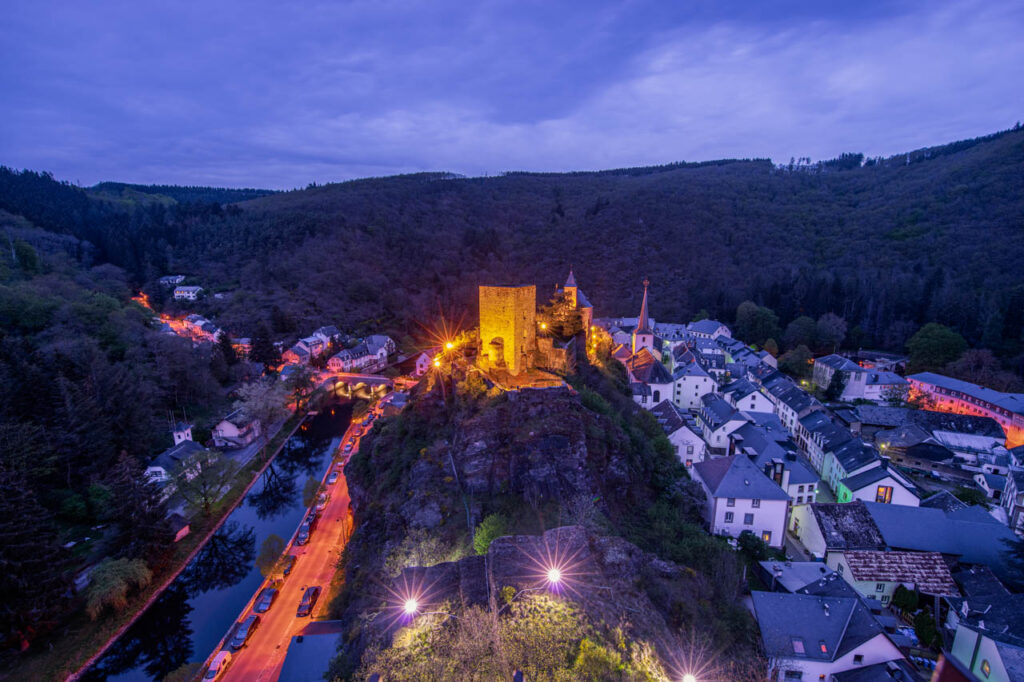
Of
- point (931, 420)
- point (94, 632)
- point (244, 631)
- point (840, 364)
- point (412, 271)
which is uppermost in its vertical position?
point (412, 271)

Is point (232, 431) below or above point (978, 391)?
below

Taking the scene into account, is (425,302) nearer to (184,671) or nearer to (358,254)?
(358,254)

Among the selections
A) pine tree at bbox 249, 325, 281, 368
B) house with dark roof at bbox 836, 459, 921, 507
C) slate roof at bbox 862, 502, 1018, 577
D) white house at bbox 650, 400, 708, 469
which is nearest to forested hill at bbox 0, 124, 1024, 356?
pine tree at bbox 249, 325, 281, 368

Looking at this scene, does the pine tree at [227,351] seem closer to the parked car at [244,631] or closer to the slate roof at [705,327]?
the parked car at [244,631]

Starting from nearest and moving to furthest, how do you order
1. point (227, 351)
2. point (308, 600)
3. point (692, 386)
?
point (308, 600) < point (692, 386) < point (227, 351)

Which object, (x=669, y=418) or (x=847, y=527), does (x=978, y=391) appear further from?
(x=669, y=418)

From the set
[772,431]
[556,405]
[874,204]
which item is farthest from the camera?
[874,204]

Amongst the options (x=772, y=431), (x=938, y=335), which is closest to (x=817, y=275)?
(x=938, y=335)

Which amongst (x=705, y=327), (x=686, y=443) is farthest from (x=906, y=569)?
(x=705, y=327)
